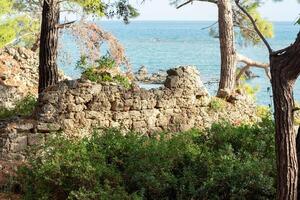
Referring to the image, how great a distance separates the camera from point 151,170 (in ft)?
23.7

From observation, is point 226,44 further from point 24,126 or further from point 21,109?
point 24,126

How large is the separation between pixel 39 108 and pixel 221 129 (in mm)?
3368

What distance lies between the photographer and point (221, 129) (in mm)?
8812

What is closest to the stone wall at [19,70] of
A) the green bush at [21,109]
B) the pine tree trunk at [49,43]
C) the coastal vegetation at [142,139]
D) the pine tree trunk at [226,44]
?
the coastal vegetation at [142,139]

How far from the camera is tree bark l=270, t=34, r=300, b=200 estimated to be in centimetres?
587

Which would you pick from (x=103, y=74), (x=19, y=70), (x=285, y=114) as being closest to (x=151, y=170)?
(x=285, y=114)

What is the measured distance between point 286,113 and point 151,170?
78.4 inches

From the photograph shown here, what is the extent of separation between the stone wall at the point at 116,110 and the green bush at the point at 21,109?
0.95 m

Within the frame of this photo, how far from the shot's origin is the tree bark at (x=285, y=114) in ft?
19.3

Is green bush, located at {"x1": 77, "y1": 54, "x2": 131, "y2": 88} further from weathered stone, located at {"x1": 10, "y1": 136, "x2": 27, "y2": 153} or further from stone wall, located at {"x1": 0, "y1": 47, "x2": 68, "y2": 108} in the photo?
stone wall, located at {"x1": 0, "y1": 47, "x2": 68, "y2": 108}

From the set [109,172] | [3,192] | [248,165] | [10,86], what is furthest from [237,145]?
[10,86]

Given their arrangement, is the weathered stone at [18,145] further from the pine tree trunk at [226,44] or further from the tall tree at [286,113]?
the pine tree trunk at [226,44]

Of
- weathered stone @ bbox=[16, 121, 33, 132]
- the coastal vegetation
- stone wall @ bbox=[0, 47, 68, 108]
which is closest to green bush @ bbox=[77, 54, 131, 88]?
the coastal vegetation

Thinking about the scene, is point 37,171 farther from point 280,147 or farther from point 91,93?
point 91,93
